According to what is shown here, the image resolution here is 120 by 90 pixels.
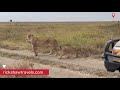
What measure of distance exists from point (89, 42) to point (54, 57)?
8.42 feet

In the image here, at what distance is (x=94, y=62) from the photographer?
1073 centimetres

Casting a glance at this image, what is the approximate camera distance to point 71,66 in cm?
1012

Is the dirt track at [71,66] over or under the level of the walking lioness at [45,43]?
under

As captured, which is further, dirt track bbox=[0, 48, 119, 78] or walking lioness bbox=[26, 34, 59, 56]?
walking lioness bbox=[26, 34, 59, 56]

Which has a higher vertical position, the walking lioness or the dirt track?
the walking lioness

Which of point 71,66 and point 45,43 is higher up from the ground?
point 45,43

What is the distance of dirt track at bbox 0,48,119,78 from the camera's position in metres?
8.81

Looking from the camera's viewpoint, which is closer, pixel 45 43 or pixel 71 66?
pixel 71 66

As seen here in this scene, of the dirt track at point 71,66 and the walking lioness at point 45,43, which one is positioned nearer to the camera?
the dirt track at point 71,66

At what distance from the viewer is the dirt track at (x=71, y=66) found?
28.9 feet
